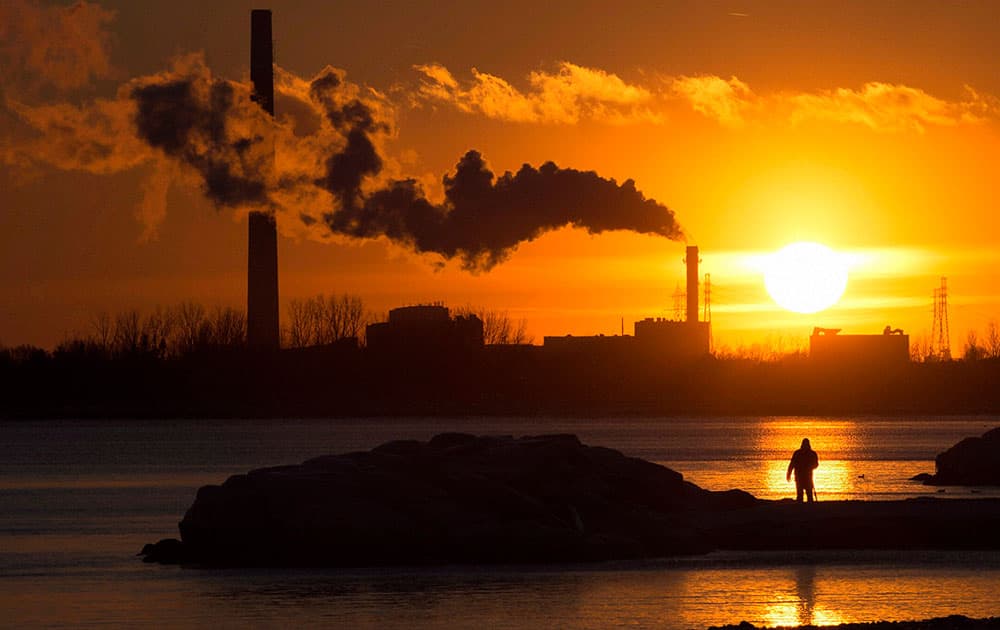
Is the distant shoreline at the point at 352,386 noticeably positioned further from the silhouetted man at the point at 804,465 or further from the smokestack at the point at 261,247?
the silhouetted man at the point at 804,465

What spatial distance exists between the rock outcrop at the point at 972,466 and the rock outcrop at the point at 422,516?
67.8 ft

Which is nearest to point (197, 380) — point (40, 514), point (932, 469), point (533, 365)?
point (533, 365)

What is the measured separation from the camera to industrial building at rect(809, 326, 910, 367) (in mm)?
170125

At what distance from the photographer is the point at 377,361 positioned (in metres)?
152

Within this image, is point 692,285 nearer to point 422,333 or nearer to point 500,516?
point 422,333

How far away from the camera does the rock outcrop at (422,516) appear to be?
32.8 m

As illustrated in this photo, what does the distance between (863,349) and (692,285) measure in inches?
→ 1135

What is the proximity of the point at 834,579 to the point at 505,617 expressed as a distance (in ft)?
23.1

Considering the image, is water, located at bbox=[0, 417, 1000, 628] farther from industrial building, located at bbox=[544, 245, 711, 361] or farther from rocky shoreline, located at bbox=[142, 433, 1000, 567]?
industrial building, located at bbox=[544, 245, 711, 361]

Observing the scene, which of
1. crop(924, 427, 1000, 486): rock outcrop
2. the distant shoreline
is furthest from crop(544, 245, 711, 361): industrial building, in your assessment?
crop(924, 427, 1000, 486): rock outcrop

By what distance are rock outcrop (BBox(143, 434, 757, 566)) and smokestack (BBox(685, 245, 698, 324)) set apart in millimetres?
108049

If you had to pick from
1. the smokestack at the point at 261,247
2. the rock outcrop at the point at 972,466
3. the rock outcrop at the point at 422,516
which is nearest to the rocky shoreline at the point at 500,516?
the rock outcrop at the point at 422,516

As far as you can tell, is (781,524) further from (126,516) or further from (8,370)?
(8,370)

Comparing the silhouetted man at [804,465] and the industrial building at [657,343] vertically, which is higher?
the industrial building at [657,343]
